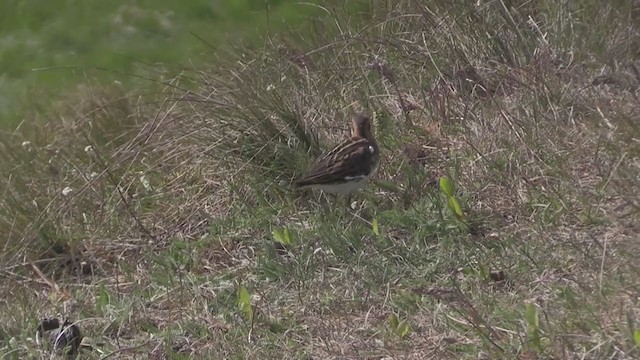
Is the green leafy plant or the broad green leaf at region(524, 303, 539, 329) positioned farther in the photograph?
the green leafy plant

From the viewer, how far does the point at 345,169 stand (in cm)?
550

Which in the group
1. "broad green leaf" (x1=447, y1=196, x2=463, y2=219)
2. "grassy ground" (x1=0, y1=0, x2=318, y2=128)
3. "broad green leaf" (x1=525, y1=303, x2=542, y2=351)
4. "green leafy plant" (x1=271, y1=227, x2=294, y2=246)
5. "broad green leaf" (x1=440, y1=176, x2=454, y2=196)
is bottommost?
"grassy ground" (x1=0, y1=0, x2=318, y2=128)

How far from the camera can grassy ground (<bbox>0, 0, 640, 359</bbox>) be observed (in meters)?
4.42

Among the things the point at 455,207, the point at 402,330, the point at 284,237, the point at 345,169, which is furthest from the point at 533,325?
the point at 345,169

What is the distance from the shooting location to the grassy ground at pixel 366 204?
14.5 feet

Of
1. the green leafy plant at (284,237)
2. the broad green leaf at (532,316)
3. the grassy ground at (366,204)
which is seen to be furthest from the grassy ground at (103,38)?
the broad green leaf at (532,316)

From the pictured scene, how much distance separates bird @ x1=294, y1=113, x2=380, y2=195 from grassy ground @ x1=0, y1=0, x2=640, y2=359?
138 millimetres

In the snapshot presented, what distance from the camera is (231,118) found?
20.6 feet

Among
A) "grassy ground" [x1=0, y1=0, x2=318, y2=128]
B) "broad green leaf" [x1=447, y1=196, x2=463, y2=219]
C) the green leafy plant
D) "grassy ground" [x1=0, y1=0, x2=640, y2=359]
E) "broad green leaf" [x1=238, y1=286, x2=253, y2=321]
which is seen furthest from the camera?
"grassy ground" [x1=0, y1=0, x2=318, y2=128]

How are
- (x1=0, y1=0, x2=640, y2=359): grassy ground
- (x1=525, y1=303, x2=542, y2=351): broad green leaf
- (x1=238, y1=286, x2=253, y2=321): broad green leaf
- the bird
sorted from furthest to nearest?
the bird, (x1=238, y1=286, x2=253, y2=321): broad green leaf, (x1=0, y1=0, x2=640, y2=359): grassy ground, (x1=525, y1=303, x2=542, y2=351): broad green leaf

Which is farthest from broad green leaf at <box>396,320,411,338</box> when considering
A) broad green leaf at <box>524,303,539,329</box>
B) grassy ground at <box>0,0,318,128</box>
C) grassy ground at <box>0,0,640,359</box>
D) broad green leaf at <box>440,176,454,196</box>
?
grassy ground at <box>0,0,318,128</box>

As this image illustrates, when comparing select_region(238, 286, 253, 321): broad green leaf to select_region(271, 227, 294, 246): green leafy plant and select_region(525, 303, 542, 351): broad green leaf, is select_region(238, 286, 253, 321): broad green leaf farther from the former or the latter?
select_region(525, 303, 542, 351): broad green leaf

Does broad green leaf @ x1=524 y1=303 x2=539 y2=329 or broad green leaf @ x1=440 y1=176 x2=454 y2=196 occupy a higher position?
broad green leaf @ x1=524 y1=303 x2=539 y2=329

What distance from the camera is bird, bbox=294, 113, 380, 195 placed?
5.50m
